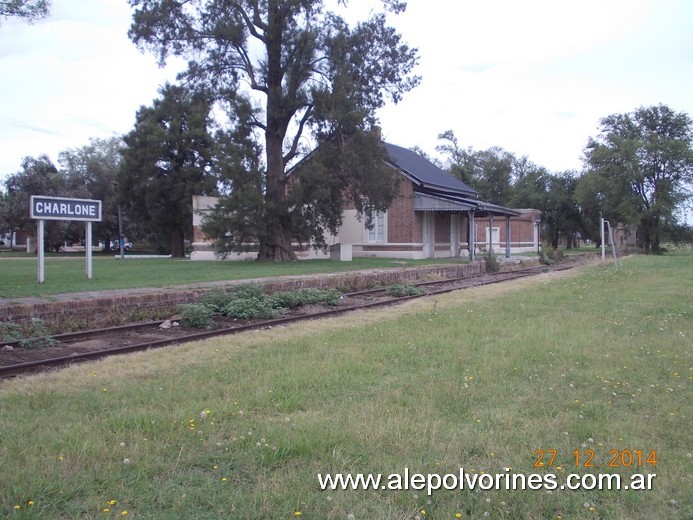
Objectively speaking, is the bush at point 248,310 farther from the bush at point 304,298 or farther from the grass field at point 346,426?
the grass field at point 346,426

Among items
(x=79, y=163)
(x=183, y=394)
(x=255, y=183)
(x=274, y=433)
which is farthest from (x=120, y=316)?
(x=79, y=163)

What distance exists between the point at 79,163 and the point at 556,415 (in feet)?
208

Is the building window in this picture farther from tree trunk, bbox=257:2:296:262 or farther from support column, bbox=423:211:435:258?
tree trunk, bbox=257:2:296:262

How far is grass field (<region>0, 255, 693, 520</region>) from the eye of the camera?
131 inches

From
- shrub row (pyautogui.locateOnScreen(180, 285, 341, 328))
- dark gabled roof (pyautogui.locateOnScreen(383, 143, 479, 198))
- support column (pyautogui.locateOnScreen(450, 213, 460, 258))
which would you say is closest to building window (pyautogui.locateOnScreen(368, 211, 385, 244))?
dark gabled roof (pyautogui.locateOnScreen(383, 143, 479, 198))

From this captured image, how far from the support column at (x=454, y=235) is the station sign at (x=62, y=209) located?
83.8 ft

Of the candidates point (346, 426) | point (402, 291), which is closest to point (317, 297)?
point (402, 291)

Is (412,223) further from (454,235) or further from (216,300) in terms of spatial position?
(216,300)

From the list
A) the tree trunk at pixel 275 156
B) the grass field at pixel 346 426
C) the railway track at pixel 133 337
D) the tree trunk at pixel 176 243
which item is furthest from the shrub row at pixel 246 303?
the tree trunk at pixel 176 243

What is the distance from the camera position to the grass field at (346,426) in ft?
10.9

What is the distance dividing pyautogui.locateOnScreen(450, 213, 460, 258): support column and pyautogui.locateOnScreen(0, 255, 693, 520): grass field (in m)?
29.2

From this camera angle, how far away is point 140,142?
4062 cm
